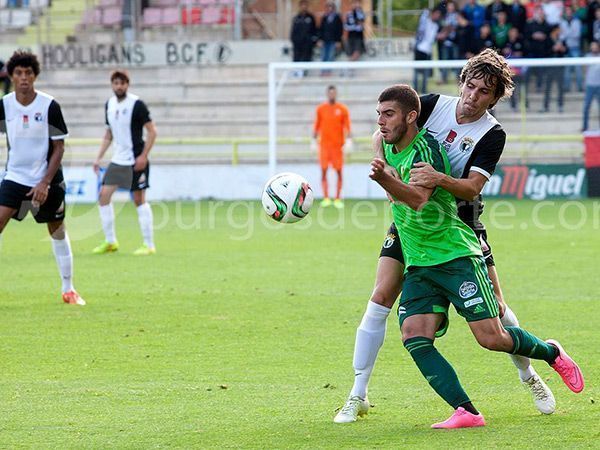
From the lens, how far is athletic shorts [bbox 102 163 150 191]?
1470cm

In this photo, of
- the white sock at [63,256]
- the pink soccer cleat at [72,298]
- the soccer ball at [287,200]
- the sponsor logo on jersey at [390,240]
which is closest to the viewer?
the sponsor logo on jersey at [390,240]

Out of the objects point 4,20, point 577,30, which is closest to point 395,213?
point 577,30

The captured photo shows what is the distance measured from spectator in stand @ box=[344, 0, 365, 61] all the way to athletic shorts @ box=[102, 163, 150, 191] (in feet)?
45.8

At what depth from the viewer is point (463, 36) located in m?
25.8

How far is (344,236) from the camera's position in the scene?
16922 mm

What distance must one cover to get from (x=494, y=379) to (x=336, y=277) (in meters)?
5.31

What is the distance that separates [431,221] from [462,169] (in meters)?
0.38

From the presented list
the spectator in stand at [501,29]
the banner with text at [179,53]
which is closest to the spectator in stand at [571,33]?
the spectator in stand at [501,29]

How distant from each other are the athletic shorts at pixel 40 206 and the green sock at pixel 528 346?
5348mm

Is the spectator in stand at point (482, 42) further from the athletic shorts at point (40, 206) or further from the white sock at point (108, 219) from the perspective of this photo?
the athletic shorts at point (40, 206)

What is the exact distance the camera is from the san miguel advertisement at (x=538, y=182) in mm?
23016

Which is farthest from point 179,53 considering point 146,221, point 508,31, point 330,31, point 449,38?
point 146,221

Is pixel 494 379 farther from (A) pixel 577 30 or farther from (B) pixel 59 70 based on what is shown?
(B) pixel 59 70

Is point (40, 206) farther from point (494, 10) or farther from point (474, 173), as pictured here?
point (494, 10)
